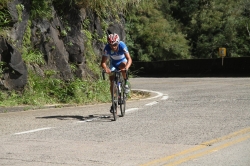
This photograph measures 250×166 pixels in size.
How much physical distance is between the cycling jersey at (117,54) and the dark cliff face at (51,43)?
9.77ft

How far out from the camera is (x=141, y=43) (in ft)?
192

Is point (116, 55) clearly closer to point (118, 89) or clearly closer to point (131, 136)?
point (118, 89)

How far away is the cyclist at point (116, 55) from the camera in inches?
482

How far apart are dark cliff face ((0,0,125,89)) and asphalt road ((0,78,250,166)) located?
1.36m

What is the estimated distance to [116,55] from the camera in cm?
1251

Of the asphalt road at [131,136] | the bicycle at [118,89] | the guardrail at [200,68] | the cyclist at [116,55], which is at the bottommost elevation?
the guardrail at [200,68]

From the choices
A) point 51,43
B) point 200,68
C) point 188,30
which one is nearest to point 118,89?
point 51,43

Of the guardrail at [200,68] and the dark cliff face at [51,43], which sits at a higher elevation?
the dark cliff face at [51,43]

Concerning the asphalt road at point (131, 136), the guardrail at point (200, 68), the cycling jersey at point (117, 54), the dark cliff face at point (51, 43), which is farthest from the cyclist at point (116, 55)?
the guardrail at point (200, 68)

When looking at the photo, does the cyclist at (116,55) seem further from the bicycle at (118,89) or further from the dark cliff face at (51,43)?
the dark cliff face at (51,43)

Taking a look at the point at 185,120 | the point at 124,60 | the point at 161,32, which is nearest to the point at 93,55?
the point at 124,60

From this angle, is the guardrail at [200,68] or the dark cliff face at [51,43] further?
the guardrail at [200,68]

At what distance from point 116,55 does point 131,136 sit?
3182 mm

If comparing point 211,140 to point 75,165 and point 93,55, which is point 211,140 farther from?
point 93,55
